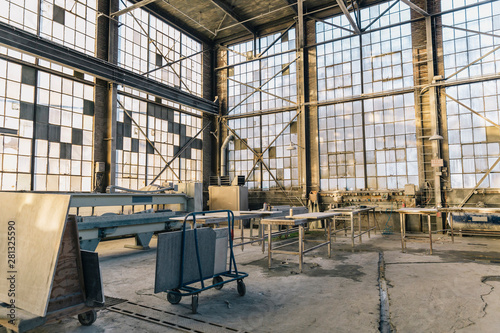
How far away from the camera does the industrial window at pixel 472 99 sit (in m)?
10.5

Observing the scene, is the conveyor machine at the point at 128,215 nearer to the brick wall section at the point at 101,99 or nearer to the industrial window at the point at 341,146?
the brick wall section at the point at 101,99

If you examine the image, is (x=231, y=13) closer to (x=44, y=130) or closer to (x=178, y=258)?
(x=44, y=130)

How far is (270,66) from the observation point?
1491 cm

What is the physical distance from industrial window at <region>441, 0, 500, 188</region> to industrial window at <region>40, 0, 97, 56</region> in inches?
488

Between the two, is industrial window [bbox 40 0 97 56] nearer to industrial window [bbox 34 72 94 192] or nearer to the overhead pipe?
industrial window [bbox 34 72 94 192]

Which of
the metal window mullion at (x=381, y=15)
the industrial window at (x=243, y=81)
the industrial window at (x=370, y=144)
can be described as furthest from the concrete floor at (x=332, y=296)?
the industrial window at (x=243, y=81)

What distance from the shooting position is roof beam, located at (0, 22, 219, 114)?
8398mm

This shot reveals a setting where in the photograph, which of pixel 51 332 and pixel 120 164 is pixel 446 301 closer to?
pixel 51 332

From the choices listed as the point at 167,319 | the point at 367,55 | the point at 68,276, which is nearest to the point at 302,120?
the point at 367,55

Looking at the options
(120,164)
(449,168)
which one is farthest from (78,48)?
(449,168)

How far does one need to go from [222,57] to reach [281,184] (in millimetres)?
7201

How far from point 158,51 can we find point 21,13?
514 cm

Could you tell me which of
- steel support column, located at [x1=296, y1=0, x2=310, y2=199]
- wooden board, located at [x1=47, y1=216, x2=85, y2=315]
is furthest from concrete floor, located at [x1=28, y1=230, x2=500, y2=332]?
steel support column, located at [x1=296, y1=0, x2=310, y2=199]

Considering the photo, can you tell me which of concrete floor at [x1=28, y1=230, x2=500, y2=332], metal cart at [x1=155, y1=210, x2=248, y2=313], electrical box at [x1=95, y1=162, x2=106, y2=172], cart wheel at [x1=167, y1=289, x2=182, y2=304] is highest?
electrical box at [x1=95, y1=162, x2=106, y2=172]
